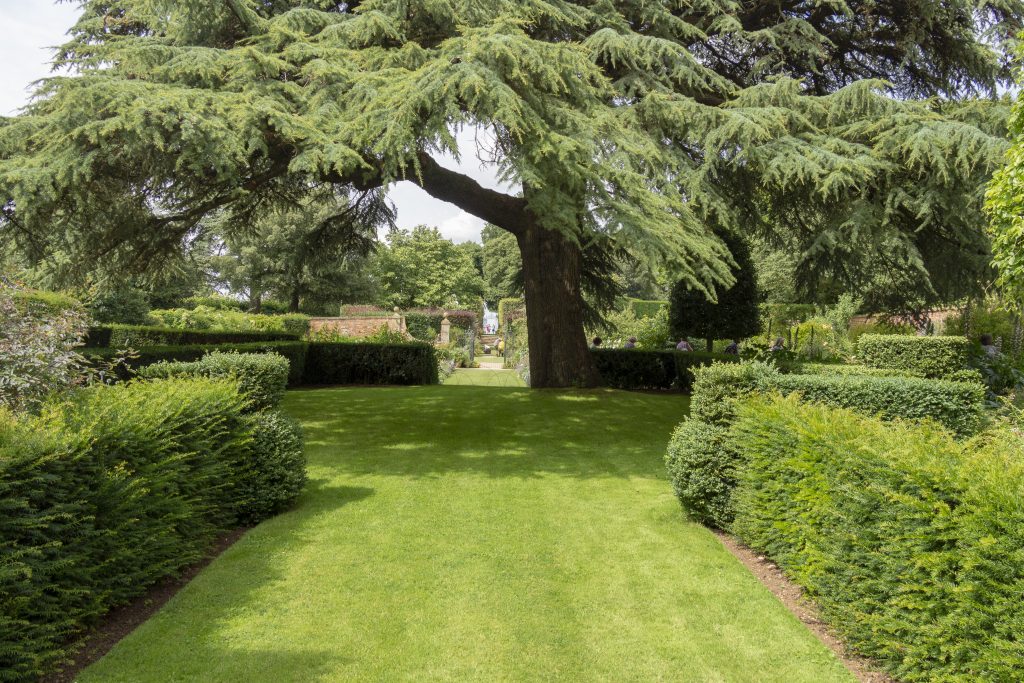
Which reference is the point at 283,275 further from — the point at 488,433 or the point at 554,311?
the point at 488,433

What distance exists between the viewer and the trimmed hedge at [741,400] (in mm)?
5977

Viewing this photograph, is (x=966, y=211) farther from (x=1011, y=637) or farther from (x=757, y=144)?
(x=1011, y=637)

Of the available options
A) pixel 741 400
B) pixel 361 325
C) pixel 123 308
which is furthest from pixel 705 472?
pixel 123 308

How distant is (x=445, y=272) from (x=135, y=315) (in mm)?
30527

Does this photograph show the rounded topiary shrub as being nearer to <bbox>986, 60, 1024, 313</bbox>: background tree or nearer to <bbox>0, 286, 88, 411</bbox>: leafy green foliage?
<bbox>986, 60, 1024, 313</bbox>: background tree

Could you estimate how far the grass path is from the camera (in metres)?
3.62

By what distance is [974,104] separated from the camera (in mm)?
9781

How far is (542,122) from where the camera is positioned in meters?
7.54

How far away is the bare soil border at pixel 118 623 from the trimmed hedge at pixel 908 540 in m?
4.30

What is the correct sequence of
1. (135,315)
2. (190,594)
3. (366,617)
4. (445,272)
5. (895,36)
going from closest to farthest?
1. (366,617)
2. (190,594)
3. (895,36)
4. (135,315)
5. (445,272)

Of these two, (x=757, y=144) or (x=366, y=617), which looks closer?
(x=366, y=617)

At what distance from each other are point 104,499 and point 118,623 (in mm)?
Answer: 872

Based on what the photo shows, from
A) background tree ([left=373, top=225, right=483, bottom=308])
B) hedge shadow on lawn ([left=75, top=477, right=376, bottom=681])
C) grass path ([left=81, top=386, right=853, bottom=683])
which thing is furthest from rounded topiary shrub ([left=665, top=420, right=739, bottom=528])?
background tree ([left=373, top=225, right=483, bottom=308])

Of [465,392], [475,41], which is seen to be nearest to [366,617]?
[475,41]
